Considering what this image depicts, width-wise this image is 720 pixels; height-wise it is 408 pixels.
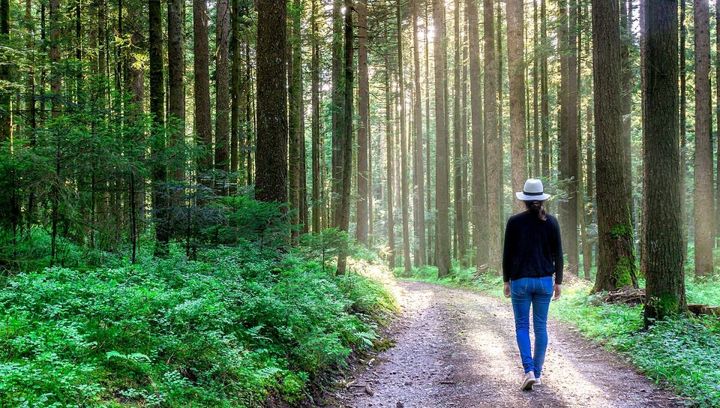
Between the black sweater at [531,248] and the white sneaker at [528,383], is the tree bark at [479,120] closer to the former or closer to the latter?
the black sweater at [531,248]

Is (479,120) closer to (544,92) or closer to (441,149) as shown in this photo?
(441,149)

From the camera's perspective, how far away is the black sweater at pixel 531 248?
18.2ft

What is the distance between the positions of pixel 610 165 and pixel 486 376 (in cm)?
707

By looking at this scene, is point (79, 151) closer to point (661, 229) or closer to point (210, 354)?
point (210, 354)

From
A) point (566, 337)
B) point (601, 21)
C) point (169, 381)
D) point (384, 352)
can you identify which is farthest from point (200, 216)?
point (601, 21)

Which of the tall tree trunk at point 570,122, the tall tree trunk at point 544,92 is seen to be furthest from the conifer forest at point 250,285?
the tall tree trunk at point 544,92

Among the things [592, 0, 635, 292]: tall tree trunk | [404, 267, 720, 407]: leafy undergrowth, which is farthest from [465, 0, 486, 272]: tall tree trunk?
[404, 267, 720, 407]: leafy undergrowth

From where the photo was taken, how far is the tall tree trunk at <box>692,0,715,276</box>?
1728 cm

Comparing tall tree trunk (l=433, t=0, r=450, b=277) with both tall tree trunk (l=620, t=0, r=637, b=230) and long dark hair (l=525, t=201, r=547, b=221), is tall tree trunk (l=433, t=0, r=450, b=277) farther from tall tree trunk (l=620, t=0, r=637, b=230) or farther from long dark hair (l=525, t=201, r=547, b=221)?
long dark hair (l=525, t=201, r=547, b=221)

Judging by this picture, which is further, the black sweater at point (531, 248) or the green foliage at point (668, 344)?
the black sweater at point (531, 248)

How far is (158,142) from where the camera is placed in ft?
26.5

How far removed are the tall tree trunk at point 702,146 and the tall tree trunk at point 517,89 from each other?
695cm

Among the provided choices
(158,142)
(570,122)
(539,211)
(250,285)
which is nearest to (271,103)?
(158,142)

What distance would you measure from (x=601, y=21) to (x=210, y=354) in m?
11.2
